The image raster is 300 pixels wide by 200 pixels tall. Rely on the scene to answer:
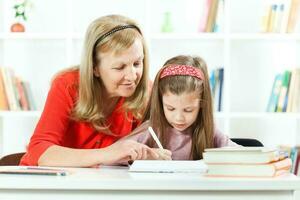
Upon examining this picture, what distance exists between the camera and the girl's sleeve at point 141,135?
2.21m

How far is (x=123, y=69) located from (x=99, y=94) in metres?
0.15

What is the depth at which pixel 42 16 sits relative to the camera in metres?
4.34

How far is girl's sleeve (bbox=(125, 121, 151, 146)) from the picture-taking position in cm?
221

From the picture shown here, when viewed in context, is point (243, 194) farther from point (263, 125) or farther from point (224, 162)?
point (263, 125)

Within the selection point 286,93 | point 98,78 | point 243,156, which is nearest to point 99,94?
point 98,78

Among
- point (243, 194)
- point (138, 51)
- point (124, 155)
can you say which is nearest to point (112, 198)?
point (243, 194)

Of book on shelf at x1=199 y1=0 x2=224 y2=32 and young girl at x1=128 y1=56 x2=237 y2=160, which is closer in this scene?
young girl at x1=128 y1=56 x2=237 y2=160

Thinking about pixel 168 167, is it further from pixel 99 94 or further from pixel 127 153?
pixel 99 94

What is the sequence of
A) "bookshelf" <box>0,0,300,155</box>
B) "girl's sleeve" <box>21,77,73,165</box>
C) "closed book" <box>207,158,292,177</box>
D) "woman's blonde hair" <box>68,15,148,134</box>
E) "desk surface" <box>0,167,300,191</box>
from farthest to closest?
1. "bookshelf" <box>0,0,300,155</box>
2. "woman's blonde hair" <box>68,15,148,134</box>
3. "girl's sleeve" <box>21,77,73,165</box>
4. "closed book" <box>207,158,292,177</box>
5. "desk surface" <box>0,167,300,191</box>

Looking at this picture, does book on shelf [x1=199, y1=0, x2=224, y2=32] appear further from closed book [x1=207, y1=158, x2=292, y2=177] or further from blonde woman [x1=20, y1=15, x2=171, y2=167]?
closed book [x1=207, y1=158, x2=292, y2=177]

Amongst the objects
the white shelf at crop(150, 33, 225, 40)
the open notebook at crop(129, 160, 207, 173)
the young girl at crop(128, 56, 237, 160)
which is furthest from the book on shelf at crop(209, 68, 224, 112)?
the open notebook at crop(129, 160, 207, 173)

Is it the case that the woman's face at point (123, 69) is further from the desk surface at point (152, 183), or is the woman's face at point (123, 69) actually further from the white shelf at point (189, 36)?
the white shelf at point (189, 36)

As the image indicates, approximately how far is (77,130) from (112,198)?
0.89 m

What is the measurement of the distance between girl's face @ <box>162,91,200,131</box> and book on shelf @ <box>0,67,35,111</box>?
2129 millimetres
